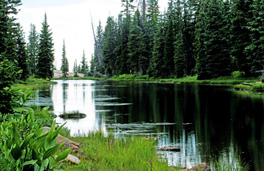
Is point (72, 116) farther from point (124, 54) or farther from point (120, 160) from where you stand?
point (124, 54)

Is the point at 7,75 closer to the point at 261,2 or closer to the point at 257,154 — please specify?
the point at 257,154

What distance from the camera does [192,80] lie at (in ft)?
181

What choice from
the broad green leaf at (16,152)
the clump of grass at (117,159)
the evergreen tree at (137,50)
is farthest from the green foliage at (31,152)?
the evergreen tree at (137,50)

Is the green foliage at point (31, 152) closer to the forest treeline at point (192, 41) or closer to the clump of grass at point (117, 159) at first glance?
the clump of grass at point (117, 159)

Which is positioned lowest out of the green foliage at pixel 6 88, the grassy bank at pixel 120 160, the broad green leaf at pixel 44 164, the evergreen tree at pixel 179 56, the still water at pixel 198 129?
the still water at pixel 198 129

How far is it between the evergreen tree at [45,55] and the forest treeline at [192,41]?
2140cm

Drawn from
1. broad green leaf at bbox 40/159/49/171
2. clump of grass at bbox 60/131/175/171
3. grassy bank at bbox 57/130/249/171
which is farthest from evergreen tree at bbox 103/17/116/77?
broad green leaf at bbox 40/159/49/171

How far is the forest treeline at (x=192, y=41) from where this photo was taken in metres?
43.6

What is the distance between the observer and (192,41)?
6494cm

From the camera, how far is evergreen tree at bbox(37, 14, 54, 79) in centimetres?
6881

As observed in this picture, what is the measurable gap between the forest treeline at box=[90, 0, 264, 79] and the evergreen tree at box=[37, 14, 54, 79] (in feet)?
70.2

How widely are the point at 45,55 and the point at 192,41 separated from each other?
34.2m

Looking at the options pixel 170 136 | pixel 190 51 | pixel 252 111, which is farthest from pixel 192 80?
pixel 170 136

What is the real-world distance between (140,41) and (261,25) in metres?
43.1
